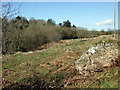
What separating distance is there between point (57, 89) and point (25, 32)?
51.4 ft

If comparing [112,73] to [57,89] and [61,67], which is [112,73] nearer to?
[57,89]

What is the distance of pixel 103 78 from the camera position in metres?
5.55

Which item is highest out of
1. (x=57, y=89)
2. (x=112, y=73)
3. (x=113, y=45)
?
(x=113, y=45)

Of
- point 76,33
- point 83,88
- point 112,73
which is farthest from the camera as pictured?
point 76,33

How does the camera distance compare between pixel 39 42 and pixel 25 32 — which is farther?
pixel 39 42

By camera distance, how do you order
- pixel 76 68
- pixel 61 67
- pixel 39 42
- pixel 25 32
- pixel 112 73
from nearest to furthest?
pixel 112 73 → pixel 76 68 → pixel 61 67 → pixel 25 32 → pixel 39 42

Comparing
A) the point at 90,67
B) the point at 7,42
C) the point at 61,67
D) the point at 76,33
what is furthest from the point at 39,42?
the point at 7,42

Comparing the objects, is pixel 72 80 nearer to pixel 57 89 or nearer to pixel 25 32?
pixel 57 89

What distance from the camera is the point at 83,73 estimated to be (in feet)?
20.6

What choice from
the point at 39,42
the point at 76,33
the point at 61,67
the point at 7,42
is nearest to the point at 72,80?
the point at 61,67

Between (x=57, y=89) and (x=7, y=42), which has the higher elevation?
(x=7, y=42)

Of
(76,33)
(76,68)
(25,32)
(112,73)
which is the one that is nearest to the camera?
(112,73)

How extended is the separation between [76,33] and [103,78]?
22.8 meters

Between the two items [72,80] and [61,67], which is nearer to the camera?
[72,80]
